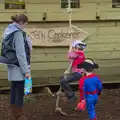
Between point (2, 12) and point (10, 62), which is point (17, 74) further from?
point (2, 12)

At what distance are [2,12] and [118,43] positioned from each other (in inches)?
106

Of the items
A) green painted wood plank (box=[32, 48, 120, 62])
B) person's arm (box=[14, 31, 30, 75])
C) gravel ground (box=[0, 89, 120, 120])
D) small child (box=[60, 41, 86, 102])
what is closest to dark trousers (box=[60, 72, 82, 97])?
small child (box=[60, 41, 86, 102])

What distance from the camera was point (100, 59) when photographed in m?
8.74

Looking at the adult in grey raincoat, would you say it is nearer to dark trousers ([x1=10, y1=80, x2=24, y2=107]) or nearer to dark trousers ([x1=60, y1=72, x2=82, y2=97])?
dark trousers ([x1=10, y1=80, x2=24, y2=107])

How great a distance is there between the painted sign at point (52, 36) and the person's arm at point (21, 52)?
2.75 metres

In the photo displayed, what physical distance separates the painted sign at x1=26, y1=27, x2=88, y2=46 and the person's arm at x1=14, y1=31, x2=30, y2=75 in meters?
2.75

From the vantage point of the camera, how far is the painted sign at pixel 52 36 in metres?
8.34

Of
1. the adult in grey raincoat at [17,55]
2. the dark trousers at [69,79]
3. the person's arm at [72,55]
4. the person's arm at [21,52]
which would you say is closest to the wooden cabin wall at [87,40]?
the dark trousers at [69,79]

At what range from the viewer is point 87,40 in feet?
28.2

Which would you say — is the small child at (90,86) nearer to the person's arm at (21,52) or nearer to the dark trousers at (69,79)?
the person's arm at (21,52)

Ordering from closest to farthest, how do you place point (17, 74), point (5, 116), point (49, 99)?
1. point (17, 74)
2. point (5, 116)
3. point (49, 99)

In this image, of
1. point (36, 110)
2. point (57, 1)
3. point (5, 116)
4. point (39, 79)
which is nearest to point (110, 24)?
point (57, 1)

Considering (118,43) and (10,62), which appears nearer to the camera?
(10,62)

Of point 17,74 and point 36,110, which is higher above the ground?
point 17,74
